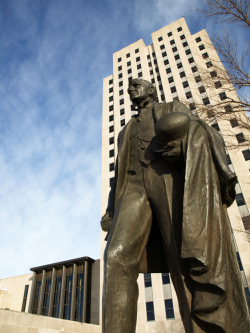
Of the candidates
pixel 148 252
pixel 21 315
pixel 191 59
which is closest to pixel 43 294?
pixel 21 315

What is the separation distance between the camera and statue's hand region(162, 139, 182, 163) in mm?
3158

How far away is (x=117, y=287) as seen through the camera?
2.65m

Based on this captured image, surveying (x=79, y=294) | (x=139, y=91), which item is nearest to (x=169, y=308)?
(x=79, y=294)

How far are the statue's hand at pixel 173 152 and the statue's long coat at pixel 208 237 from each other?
0.12 meters

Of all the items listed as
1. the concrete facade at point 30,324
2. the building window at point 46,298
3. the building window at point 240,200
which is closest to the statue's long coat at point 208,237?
the concrete facade at point 30,324

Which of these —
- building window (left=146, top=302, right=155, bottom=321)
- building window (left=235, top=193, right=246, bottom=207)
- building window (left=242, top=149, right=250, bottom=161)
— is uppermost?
building window (left=242, top=149, right=250, bottom=161)

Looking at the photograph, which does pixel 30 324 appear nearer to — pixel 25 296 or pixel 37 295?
pixel 37 295

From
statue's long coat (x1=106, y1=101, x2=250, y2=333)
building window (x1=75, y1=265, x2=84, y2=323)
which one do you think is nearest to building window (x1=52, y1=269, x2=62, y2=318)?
building window (x1=75, y1=265, x2=84, y2=323)

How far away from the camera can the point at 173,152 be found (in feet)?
10.4

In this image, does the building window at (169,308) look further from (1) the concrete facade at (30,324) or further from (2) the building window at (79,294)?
(1) the concrete facade at (30,324)

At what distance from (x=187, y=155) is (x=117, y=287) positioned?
1.53 meters

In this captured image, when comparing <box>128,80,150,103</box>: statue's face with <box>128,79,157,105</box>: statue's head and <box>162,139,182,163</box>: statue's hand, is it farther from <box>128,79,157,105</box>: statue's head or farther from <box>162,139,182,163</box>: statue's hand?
<box>162,139,182,163</box>: statue's hand

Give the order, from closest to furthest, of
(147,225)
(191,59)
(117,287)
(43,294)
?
1. (117,287)
2. (147,225)
3. (43,294)
4. (191,59)

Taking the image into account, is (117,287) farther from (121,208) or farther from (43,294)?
(43,294)
